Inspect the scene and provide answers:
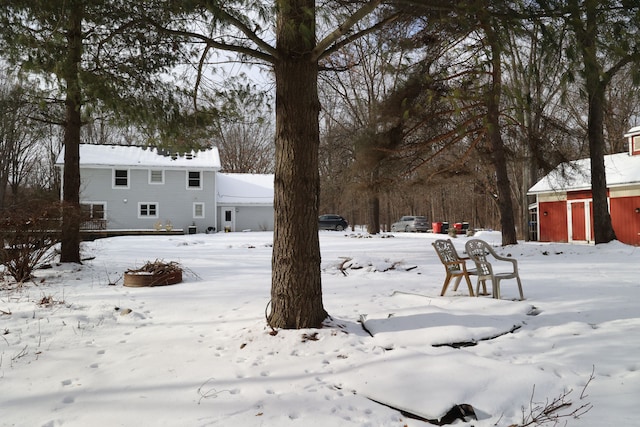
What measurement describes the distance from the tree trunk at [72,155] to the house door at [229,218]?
63.9 ft

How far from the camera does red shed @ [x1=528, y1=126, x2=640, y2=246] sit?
15.9 m

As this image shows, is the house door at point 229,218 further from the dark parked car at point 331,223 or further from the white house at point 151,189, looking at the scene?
the dark parked car at point 331,223

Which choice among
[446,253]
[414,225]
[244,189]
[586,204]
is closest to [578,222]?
[586,204]

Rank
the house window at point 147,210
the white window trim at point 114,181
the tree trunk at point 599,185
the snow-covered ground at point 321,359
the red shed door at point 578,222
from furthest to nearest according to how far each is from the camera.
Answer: the house window at point 147,210
the white window trim at point 114,181
the red shed door at point 578,222
the tree trunk at point 599,185
the snow-covered ground at point 321,359

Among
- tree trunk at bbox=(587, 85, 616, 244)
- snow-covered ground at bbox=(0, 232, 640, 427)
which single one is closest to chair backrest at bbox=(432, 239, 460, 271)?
snow-covered ground at bbox=(0, 232, 640, 427)

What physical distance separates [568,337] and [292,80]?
11.4 feet

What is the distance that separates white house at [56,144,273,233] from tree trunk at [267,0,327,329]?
22879mm

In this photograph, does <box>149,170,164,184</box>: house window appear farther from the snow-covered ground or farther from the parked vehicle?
the snow-covered ground

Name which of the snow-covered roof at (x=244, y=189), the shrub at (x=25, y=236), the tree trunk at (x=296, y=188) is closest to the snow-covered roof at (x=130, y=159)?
the snow-covered roof at (x=244, y=189)

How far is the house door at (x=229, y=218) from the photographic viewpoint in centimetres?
2802

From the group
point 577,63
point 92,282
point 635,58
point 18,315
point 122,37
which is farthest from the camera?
point 92,282

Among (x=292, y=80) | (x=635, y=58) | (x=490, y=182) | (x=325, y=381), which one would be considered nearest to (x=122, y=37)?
(x=292, y=80)

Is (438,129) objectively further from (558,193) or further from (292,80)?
(558,193)

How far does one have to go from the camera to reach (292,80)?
3883 mm
